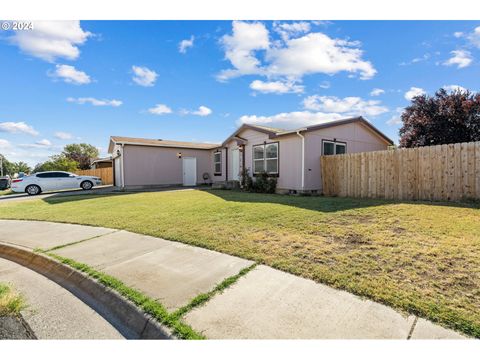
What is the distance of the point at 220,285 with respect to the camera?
9.50ft

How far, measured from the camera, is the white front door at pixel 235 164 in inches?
604

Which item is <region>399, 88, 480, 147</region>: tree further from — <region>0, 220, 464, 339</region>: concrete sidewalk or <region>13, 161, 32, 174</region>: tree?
<region>13, 161, 32, 174</region>: tree

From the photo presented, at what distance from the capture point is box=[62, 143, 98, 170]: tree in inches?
1695

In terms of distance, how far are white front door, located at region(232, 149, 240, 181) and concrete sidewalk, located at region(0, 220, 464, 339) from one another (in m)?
11.1

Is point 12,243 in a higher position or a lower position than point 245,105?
lower

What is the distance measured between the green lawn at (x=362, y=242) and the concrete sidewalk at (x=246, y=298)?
0.22 metres

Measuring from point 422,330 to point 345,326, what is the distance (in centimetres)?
59

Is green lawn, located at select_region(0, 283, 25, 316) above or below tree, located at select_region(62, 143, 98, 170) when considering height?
below

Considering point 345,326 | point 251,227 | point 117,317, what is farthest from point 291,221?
point 117,317

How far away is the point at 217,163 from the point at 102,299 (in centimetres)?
1546

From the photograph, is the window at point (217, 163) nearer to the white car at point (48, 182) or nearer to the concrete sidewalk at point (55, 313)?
the white car at point (48, 182)

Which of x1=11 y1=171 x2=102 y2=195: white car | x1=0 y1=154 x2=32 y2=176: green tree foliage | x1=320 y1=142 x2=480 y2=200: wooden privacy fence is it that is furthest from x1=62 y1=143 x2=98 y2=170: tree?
x1=320 y1=142 x2=480 y2=200: wooden privacy fence

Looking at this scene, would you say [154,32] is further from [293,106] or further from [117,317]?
[293,106]

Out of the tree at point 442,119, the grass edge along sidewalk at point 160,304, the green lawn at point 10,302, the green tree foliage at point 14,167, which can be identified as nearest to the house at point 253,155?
the tree at point 442,119
